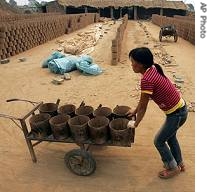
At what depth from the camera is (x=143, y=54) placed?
292 centimetres

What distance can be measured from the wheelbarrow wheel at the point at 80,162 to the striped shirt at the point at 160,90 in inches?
51.0

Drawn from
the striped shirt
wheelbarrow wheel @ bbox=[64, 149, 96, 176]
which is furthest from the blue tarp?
the striped shirt

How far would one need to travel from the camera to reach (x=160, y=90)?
3.08m

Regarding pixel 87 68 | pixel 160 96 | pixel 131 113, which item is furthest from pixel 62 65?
pixel 160 96

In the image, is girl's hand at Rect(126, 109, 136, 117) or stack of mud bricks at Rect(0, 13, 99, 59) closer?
girl's hand at Rect(126, 109, 136, 117)

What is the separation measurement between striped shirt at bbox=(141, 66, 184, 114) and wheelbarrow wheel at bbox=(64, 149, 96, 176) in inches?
51.0

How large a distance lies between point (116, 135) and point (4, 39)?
9262mm

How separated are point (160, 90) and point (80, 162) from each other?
1582 millimetres

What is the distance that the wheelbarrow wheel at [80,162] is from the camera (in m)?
3.78

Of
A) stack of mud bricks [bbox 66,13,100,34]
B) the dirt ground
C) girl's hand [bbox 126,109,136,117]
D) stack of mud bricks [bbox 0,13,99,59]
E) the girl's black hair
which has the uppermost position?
stack of mud bricks [bbox 66,13,100,34]

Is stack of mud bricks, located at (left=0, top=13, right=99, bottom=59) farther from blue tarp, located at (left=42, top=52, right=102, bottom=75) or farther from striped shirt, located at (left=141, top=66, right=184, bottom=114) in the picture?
striped shirt, located at (left=141, top=66, right=184, bottom=114)

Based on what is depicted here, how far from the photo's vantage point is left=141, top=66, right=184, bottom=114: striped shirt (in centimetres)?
300
